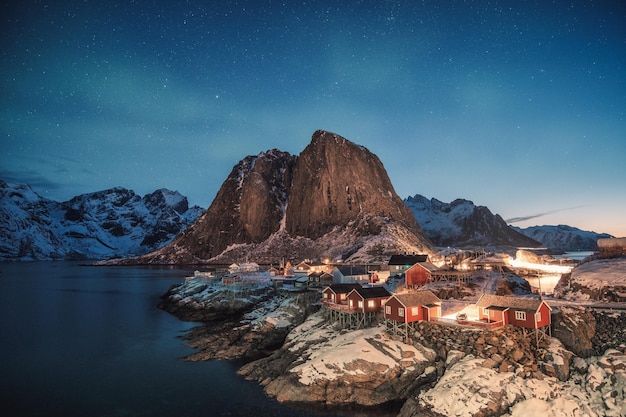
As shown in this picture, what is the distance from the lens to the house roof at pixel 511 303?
32.0 meters

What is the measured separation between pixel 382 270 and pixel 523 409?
5161 cm

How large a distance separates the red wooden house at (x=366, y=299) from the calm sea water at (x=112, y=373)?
47.1 ft

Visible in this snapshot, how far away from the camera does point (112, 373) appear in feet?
122

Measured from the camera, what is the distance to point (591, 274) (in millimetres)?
41844

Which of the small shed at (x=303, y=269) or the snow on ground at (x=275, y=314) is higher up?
the small shed at (x=303, y=269)

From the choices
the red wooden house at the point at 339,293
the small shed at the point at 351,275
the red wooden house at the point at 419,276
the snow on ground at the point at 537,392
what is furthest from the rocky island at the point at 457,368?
the small shed at the point at 351,275

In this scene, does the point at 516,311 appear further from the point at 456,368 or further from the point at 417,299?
the point at 417,299

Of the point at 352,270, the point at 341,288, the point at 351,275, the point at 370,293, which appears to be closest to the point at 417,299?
the point at 370,293

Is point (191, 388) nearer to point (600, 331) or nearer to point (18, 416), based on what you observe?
point (18, 416)

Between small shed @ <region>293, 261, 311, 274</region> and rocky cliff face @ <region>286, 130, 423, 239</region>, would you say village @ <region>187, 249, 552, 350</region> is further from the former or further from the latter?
rocky cliff face @ <region>286, 130, 423, 239</region>

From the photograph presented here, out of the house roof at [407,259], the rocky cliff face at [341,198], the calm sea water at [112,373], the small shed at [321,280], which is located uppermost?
the rocky cliff face at [341,198]

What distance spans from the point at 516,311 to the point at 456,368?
7.73 m

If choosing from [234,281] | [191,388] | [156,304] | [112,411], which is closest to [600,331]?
[191,388]

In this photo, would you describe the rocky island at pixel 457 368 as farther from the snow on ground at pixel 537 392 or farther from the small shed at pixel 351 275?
the small shed at pixel 351 275
